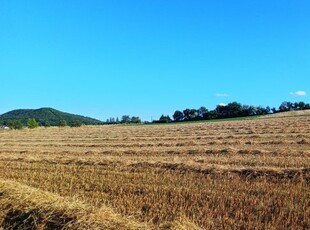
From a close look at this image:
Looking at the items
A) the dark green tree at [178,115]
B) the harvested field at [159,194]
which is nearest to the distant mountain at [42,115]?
the dark green tree at [178,115]

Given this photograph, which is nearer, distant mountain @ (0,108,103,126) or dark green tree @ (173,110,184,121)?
dark green tree @ (173,110,184,121)

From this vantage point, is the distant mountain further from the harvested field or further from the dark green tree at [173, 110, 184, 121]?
the harvested field

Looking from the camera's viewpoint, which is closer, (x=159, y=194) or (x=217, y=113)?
(x=159, y=194)

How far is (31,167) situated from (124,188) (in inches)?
219

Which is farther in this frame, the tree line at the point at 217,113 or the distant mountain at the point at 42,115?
the distant mountain at the point at 42,115

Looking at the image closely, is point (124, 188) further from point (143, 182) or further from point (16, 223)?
point (16, 223)

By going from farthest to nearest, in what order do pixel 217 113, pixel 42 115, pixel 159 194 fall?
1. pixel 42 115
2. pixel 217 113
3. pixel 159 194

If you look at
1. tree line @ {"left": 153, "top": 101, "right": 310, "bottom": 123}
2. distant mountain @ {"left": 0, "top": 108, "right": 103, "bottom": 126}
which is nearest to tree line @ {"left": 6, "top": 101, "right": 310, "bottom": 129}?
tree line @ {"left": 153, "top": 101, "right": 310, "bottom": 123}

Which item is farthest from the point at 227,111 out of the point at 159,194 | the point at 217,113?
the point at 159,194

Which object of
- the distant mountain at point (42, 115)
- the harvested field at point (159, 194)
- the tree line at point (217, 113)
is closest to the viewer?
the harvested field at point (159, 194)

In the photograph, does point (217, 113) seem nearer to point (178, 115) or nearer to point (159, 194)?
point (178, 115)

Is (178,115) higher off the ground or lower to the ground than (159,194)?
higher

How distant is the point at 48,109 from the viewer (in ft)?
605

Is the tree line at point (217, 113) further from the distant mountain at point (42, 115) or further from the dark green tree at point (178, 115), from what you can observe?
the distant mountain at point (42, 115)
